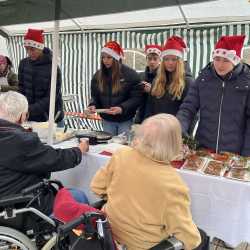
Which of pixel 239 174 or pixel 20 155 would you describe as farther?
pixel 239 174

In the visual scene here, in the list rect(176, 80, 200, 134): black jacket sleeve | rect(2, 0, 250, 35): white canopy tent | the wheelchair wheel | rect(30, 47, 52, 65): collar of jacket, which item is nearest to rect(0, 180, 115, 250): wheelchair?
the wheelchair wheel

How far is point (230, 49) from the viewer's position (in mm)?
2484

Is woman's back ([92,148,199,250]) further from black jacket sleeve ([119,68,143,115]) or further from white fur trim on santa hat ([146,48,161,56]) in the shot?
white fur trim on santa hat ([146,48,161,56])

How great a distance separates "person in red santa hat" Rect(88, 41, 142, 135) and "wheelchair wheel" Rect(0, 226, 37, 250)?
1.64 m

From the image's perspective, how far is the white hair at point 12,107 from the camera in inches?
77.0

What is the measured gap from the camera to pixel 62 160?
207 centimetres

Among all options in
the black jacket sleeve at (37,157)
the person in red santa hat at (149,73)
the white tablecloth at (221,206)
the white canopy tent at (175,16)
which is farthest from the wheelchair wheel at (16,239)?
the white canopy tent at (175,16)

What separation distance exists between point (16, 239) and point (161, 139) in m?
0.89

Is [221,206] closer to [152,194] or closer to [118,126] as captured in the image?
[152,194]

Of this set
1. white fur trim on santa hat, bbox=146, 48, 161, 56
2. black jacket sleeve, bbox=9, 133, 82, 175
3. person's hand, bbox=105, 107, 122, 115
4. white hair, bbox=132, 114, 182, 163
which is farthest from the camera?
white fur trim on santa hat, bbox=146, 48, 161, 56

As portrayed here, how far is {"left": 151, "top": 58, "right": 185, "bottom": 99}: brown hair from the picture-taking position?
2948 mm

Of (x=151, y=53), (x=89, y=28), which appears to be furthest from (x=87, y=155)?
(x=89, y=28)

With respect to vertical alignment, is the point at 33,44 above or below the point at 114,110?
above

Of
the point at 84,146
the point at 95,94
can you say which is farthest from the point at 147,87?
the point at 84,146
